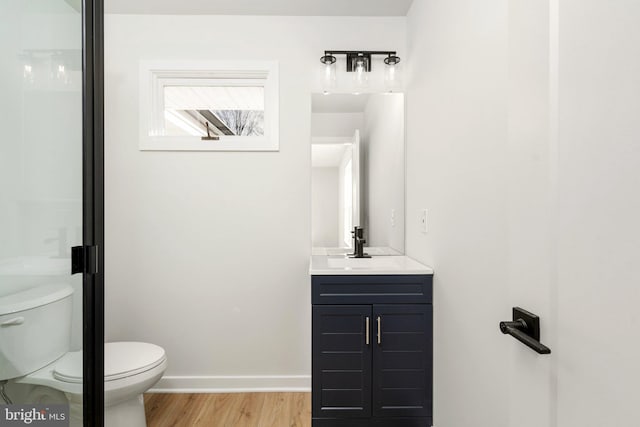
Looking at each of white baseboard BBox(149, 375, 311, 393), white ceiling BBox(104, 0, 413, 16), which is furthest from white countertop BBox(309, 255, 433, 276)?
white ceiling BBox(104, 0, 413, 16)

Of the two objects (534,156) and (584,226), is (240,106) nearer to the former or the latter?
(534,156)

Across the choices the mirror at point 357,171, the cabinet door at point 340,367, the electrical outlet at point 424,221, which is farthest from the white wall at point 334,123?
the cabinet door at point 340,367

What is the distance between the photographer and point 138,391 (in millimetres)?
1668

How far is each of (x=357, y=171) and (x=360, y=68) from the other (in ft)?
2.29

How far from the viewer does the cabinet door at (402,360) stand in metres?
1.82

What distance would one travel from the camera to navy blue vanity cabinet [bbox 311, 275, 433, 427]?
1811 mm

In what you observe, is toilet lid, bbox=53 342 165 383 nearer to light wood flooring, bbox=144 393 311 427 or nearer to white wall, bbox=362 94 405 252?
light wood flooring, bbox=144 393 311 427

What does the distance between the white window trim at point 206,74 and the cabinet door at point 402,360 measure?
135 centimetres

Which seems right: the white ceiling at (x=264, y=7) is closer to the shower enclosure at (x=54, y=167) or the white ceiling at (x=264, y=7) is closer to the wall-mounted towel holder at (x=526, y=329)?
the shower enclosure at (x=54, y=167)

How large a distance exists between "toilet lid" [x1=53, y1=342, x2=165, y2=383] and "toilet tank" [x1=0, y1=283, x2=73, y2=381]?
0.07m

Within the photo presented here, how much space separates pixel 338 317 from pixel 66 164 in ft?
4.53

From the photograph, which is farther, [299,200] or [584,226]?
[299,200]

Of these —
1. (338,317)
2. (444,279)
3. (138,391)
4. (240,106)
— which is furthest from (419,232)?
(138,391)

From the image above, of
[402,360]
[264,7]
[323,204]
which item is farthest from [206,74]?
[402,360]
